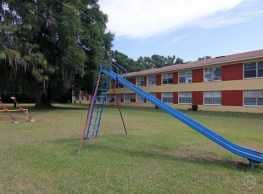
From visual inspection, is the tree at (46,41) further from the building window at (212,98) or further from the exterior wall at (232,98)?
the exterior wall at (232,98)

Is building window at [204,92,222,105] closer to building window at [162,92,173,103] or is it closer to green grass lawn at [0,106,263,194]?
building window at [162,92,173,103]

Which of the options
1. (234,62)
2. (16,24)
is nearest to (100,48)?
(16,24)

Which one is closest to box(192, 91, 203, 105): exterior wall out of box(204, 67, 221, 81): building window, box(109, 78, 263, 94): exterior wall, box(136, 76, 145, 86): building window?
box(109, 78, 263, 94): exterior wall

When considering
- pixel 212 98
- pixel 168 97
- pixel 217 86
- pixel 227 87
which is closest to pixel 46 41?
pixel 217 86

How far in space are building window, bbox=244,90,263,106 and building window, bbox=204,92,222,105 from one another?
9.95ft

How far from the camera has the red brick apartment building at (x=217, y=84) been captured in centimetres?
2566

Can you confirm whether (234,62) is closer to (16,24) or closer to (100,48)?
(100,48)

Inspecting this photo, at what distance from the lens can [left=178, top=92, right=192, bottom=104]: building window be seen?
3303cm

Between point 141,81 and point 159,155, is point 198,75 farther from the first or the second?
point 159,155

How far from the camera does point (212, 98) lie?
30047 mm

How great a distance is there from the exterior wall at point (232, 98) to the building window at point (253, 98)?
1.53 feet

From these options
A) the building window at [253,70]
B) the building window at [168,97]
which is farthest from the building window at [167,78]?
the building window at [253,70]

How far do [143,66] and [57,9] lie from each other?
1782 inches

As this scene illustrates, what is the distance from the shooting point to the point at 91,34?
27500mm
